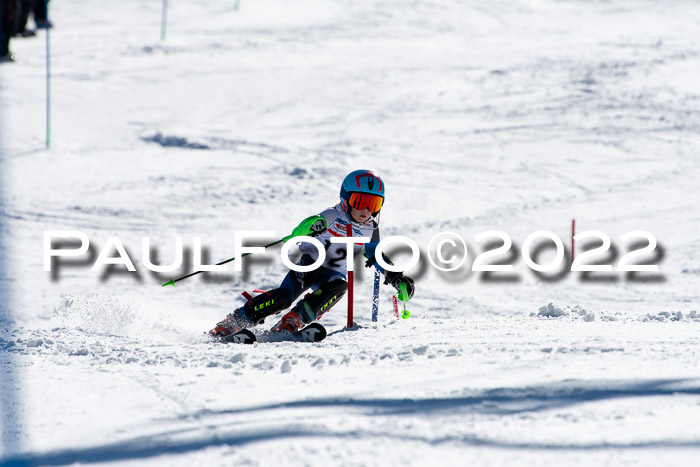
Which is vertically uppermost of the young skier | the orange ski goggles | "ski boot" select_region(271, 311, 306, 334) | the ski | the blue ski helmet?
the blue ski helmet

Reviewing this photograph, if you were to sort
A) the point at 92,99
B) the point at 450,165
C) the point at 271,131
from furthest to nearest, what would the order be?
the point at 92,99 → the point at 271,131 → the point at 450,165

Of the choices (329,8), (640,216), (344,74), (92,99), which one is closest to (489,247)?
(640,216)

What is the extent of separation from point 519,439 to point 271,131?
10.3 m

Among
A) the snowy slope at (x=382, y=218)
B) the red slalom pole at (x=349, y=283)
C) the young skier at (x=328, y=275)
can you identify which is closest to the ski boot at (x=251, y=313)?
the young skier at (x=328, y=275)

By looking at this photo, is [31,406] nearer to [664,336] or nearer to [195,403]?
[195,403]

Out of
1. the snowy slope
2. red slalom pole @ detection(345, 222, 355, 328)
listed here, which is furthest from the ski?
red slalom pole @ detection(345, 222, 355, 328)

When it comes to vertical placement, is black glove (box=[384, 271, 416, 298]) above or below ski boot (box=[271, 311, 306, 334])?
above

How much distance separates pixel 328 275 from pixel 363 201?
0.61m

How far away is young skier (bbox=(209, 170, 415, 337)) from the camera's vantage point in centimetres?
521

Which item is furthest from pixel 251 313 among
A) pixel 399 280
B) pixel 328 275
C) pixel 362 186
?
pixel 362 186

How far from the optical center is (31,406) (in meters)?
3.18

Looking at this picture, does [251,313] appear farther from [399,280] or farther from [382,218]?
[382,218]

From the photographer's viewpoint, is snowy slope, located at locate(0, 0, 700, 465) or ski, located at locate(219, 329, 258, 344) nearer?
snowy slope, located at locate(0, 0, 700, 465)

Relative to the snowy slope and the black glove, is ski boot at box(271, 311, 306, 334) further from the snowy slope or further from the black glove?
the black glove
